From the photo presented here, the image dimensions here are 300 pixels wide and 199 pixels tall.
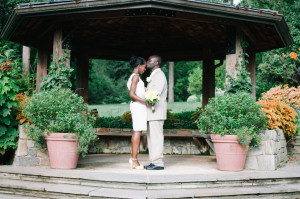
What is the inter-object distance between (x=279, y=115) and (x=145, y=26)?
3850 millimetres

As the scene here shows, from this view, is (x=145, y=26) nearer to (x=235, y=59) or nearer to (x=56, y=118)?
(x=235, y=59)

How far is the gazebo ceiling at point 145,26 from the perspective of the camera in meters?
5.68

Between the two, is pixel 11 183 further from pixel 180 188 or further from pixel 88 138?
pixel 180 188

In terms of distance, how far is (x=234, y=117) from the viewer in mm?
5539

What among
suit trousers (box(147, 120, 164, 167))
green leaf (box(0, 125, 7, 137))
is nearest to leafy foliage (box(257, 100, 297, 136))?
suit trousers (box(147, 120, 164, 167))

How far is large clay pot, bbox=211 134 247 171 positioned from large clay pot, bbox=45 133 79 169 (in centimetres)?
233

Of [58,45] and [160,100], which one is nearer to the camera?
[160,100]

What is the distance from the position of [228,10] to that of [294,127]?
299 cm

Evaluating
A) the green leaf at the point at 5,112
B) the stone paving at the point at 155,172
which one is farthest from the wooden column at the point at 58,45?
the stone paving at the point at 155,172

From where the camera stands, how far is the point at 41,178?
4.92 metres

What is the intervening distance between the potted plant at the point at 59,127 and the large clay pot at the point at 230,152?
2.06m

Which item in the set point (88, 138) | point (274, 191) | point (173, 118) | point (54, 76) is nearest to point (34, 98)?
point (54, 76)

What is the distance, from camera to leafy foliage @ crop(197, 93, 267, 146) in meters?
5.40

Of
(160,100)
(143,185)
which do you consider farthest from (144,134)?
(143,185)
